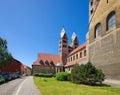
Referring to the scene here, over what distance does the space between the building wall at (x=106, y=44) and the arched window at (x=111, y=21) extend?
0.50 meters

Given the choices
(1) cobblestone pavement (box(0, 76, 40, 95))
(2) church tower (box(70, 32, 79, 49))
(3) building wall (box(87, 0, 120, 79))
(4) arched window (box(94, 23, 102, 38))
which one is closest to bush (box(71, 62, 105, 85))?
(3) building wall (box(87, 0, 120, 79))

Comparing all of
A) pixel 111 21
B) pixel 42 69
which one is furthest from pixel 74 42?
pixel 111 21

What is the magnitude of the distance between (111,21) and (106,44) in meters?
3.69

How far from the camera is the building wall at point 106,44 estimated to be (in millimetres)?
23047

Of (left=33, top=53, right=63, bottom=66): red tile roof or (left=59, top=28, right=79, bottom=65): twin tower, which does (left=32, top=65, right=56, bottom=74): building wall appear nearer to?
(left=33, top=53, right=63, bottom=66): red tile roof

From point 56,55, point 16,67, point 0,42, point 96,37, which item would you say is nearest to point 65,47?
point 56,55

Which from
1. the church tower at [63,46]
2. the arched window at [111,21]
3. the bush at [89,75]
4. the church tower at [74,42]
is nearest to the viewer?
the bush at [89,75]

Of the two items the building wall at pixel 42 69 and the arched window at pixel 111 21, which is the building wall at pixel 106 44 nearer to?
the arched window at pixel 111 21

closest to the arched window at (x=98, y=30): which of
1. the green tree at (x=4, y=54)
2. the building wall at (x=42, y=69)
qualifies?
the green tree at (x=4, y=54)

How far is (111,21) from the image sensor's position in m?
25.4

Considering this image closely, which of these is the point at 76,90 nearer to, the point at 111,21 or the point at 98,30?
the point at 111,21

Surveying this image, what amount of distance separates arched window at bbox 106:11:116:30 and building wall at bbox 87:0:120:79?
1.65 ft

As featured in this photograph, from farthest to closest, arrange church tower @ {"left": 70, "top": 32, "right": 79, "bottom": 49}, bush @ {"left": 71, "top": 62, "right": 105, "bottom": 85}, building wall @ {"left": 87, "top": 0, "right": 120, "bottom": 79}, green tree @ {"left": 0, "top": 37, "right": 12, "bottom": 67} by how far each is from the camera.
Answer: church tower @ {"left": 70, "top": 32, "right": 79, "bottom": 49}, green tree @ {"left": 0, "top": 37, "right": 12, "bottom": 67}, building wall @ {"left": 87, "top": 0, "right": 120, "bottom": 79}, bush @ {"left": 71, "top": 62, "right": 105, "bottom": 85}

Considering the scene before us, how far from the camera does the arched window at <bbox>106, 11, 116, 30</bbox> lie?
80.8ft
